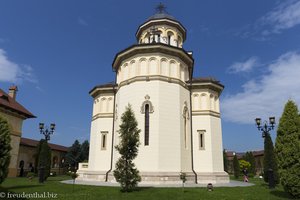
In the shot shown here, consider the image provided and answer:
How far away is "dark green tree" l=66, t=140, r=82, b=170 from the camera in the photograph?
1740 inches

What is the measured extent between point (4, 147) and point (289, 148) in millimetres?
13947

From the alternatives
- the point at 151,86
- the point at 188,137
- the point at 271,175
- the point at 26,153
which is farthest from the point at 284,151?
the point at 26,153

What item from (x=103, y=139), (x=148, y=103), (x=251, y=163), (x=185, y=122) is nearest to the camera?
(x=148, y=103)

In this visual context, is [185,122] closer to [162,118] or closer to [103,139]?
[162,118]

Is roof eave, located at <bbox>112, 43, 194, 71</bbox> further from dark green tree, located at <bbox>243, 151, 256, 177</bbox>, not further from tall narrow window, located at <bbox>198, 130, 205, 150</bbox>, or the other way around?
dark green tree, located at <bbox>243, 151, 256, 177</bbox>

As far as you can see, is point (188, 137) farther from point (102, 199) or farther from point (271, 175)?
point (102, 199)

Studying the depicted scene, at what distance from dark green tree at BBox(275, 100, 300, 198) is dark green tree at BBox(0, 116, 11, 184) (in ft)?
43.8

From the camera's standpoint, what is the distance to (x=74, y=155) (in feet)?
148

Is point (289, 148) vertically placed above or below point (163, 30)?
below

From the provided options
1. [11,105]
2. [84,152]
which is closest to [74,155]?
[84,152]

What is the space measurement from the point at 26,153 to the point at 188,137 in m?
26.5

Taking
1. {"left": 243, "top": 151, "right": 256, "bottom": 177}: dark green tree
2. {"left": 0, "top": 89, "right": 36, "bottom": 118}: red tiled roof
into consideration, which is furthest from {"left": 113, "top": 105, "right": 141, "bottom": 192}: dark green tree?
{"left": 243, "top": 151, "right": 256, "bottom": 177}: dark green tree

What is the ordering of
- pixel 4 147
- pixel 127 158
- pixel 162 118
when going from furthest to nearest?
pixel 162 118, pixel 127 158, pixel 4 147

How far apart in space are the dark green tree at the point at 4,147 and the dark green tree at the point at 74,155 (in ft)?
109
